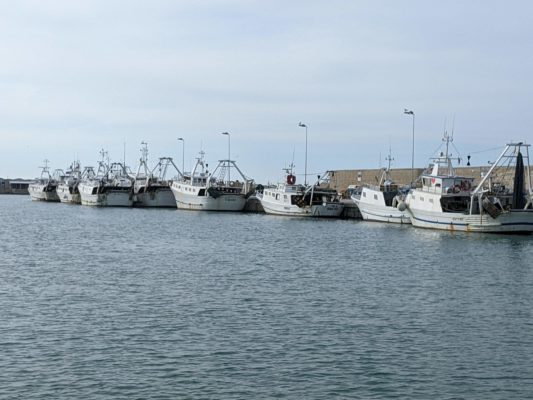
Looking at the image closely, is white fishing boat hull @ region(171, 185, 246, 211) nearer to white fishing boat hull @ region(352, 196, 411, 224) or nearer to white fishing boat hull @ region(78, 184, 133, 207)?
white fishing boat hull @ region(78, 184, 133, 207)

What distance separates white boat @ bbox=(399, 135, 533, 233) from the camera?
6475 centimetres

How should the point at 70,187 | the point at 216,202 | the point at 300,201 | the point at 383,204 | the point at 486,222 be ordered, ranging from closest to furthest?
the point at 486,222
the point at 383,204
the point at 300,201
the point at 216,202
the point at 70,187

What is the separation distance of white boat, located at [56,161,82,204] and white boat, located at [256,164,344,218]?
63668 millimetres

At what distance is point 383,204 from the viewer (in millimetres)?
85750

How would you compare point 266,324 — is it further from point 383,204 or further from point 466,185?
point 383,204

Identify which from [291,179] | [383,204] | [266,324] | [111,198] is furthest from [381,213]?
[111,198]

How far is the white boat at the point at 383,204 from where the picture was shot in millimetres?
83000

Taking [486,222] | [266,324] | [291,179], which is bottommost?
[266,324]

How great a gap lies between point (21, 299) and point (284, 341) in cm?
1261

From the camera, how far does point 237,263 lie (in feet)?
151

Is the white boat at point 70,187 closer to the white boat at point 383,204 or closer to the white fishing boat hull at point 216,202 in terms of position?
the white fishing boat hull at point 216,202

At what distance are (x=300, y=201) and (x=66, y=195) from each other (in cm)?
7793

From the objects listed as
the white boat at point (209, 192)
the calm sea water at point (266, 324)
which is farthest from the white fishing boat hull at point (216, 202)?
the calm sea water at point (266, 324)

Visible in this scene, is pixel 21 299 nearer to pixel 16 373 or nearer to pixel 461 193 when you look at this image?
pixel 16 373
